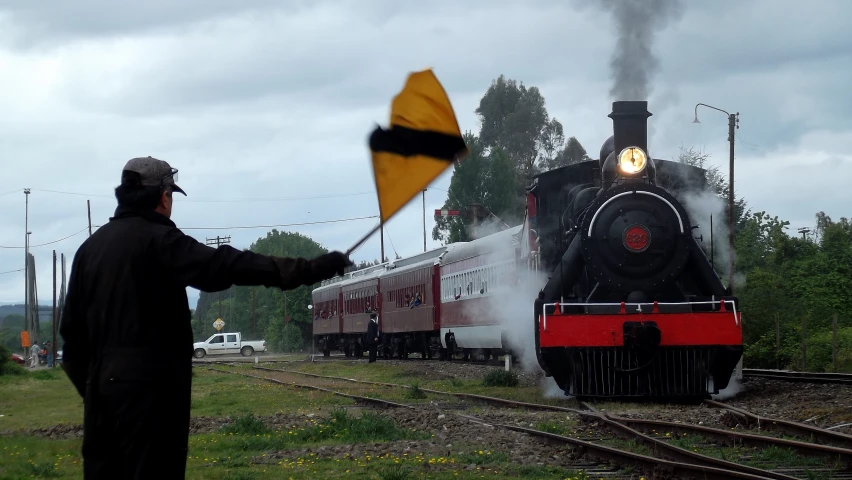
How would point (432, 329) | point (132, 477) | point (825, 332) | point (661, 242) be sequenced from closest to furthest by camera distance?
point (132, 477), point (661, 242), point (825, 332), point (432, 329)

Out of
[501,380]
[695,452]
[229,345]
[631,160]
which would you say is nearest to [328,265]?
[695,452]

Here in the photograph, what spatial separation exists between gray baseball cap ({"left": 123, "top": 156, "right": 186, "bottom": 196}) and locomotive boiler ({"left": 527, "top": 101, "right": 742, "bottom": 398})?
951 centimetres

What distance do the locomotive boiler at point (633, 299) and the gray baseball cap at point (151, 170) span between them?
374 inches

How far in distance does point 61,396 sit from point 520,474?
17.2 metres

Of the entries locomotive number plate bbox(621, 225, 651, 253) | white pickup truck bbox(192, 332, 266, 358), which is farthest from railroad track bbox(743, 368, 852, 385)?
white pickup truck bbox(192, 332, 266, 358)

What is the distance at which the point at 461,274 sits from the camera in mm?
27547

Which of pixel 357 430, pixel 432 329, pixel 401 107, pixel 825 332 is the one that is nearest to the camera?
pixel 401 107

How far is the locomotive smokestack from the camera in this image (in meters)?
13.7

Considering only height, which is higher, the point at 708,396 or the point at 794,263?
the point at 794,263

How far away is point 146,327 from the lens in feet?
12.7

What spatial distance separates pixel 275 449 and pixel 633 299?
5.32 meters

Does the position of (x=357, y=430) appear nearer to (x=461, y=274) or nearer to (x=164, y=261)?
(x=164, y=261)

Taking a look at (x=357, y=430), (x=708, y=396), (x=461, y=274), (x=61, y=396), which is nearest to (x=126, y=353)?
Result: (x=357, y=430)

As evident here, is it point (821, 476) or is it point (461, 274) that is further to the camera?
point (461, 274)
